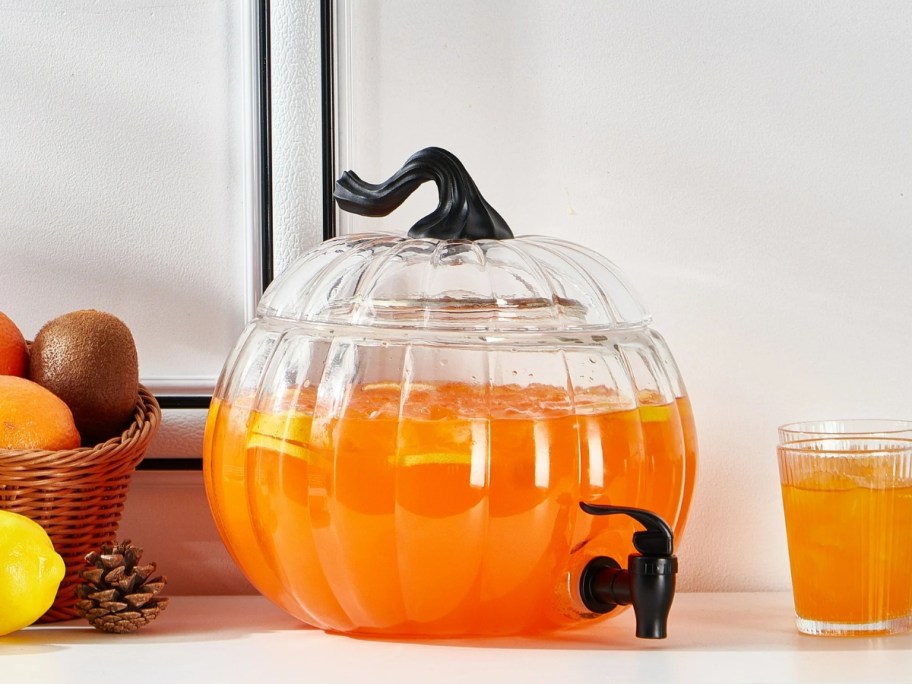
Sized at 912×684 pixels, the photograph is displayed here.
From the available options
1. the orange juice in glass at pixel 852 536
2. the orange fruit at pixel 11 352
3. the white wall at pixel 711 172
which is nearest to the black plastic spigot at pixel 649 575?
the orange juice in glass at pixel 852 536

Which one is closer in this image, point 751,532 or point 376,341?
point 376,341

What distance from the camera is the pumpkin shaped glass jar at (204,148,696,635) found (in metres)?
0.66

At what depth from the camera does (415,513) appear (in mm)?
652

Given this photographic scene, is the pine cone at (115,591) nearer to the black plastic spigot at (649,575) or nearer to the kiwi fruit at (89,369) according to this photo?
the kiwi fruit at (89,369)

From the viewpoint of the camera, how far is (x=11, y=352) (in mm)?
794

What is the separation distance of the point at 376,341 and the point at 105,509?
0.27 meters

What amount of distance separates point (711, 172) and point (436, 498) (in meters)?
0.46

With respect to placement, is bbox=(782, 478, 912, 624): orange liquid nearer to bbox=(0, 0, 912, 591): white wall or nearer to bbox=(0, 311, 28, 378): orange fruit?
bbox=(0, 0, 912, 591): white wall

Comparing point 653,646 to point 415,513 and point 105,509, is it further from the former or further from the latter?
point 105,509

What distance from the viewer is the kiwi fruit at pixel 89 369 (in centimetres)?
79

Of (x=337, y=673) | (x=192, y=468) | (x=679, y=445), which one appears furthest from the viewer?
(x=192, y=468)

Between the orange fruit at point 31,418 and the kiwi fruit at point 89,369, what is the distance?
0.11ft

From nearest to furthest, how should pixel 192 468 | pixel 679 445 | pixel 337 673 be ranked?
pixel 337 673 < pixel 679 445 < pixel 192 468

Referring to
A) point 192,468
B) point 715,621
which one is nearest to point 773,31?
point 715,621
